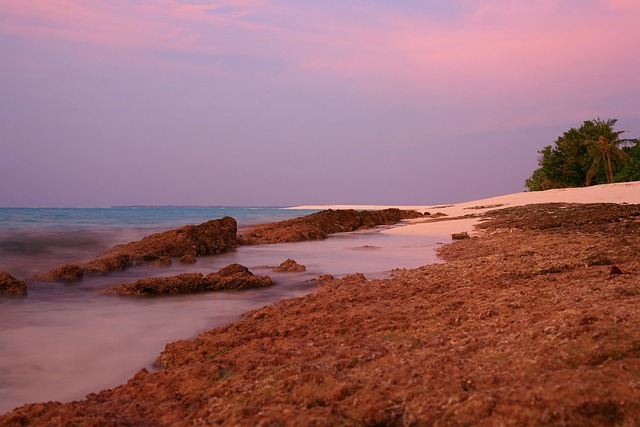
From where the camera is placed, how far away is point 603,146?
5006 cm

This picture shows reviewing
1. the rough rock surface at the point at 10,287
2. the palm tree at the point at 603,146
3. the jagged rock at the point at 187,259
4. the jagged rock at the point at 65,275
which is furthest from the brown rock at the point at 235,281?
the palm tree at the point at 603,146

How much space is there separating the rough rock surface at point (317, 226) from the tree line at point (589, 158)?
936 inches

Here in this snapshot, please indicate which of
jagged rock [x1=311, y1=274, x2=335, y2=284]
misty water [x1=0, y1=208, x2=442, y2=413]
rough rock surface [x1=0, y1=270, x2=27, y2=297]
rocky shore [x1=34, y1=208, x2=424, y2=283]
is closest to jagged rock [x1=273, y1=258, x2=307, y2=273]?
misty water [x1=0, y1=208, x2=442, y2=413]

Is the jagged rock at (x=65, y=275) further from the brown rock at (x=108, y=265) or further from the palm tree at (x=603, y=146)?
the palm tree at (x=603, y=146)

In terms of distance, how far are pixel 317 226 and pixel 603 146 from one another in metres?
36.3

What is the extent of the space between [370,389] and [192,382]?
1.57 m

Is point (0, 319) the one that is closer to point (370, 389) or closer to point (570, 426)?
point (370, 389)

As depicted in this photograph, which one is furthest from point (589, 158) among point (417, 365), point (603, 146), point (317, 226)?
point (417, 365)

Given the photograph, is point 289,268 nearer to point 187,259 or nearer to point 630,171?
point 187,259

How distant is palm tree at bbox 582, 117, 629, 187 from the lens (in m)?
50.2

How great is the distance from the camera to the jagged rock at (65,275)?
1214 centimetres

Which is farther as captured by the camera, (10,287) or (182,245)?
(182,245)

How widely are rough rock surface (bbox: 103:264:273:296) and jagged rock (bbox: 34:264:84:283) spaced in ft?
7.56

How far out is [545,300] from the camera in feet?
17.5
